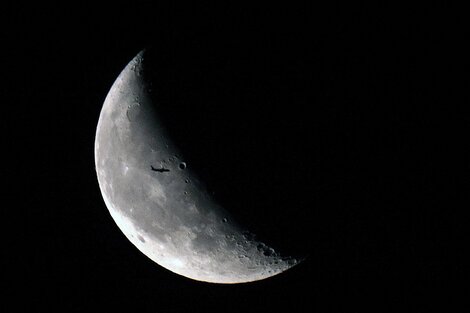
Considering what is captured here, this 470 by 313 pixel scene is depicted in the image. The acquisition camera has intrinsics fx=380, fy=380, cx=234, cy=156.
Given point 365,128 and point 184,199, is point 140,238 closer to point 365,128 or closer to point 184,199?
point 184,199

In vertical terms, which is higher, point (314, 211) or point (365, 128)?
point (365, 128)

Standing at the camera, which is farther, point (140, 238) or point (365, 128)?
point (140, 238)

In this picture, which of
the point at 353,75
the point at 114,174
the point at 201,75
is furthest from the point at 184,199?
the point at 353,75

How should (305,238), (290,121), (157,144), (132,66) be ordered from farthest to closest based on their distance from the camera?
(132,66) < (305,238) < (157,144) < (290,121)

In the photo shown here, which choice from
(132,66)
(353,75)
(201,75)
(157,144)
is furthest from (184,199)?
(353,75)

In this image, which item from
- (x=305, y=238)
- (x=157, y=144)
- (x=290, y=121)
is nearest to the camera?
(x=290, y=121)

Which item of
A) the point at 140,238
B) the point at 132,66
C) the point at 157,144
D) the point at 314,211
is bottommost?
the point at 140,238
